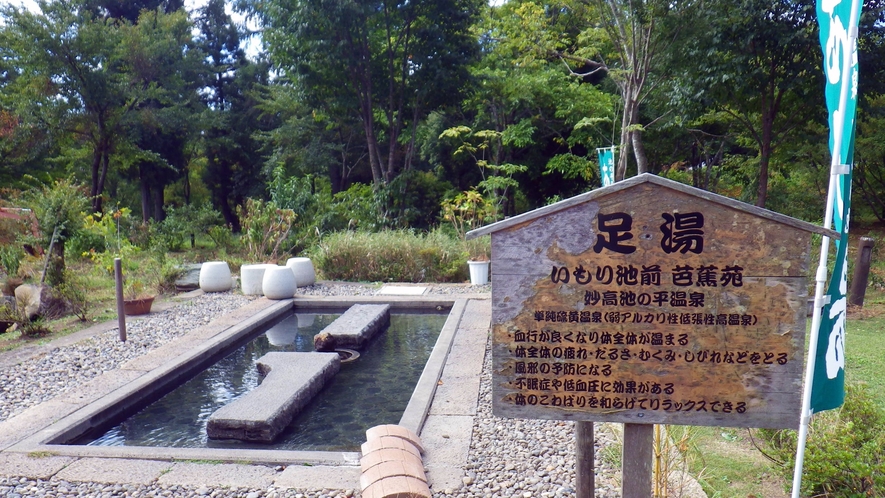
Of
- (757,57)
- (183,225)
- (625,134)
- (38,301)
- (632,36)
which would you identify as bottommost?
(38,301)

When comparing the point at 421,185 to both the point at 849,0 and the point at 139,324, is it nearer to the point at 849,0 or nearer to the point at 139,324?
the point at 139,324

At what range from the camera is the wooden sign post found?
185cm

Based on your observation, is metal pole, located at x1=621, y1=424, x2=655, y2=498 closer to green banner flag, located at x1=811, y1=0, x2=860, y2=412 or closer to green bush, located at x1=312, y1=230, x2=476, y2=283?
green banner flag, located at x1=811, y1=0, x2=860, y2=412

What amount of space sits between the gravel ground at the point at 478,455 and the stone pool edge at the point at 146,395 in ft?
1.00

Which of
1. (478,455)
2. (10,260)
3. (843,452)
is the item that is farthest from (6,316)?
(843,452)

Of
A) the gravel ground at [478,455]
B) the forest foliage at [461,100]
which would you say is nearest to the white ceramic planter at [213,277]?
the forest foliage at [461,100]

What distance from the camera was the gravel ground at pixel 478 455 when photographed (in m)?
2.92

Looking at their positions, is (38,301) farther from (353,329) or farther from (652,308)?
(652,308)

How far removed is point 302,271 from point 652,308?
8153 mm

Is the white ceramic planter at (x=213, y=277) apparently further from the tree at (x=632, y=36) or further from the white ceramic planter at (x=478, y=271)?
the tree at (x=632, y=36)

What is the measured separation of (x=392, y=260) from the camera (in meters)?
10.5

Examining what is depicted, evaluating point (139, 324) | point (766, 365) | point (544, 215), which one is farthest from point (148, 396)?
point (766, 365)

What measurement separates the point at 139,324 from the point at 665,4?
27.0ft

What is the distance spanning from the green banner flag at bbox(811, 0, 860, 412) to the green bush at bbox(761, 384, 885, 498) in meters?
0.35
